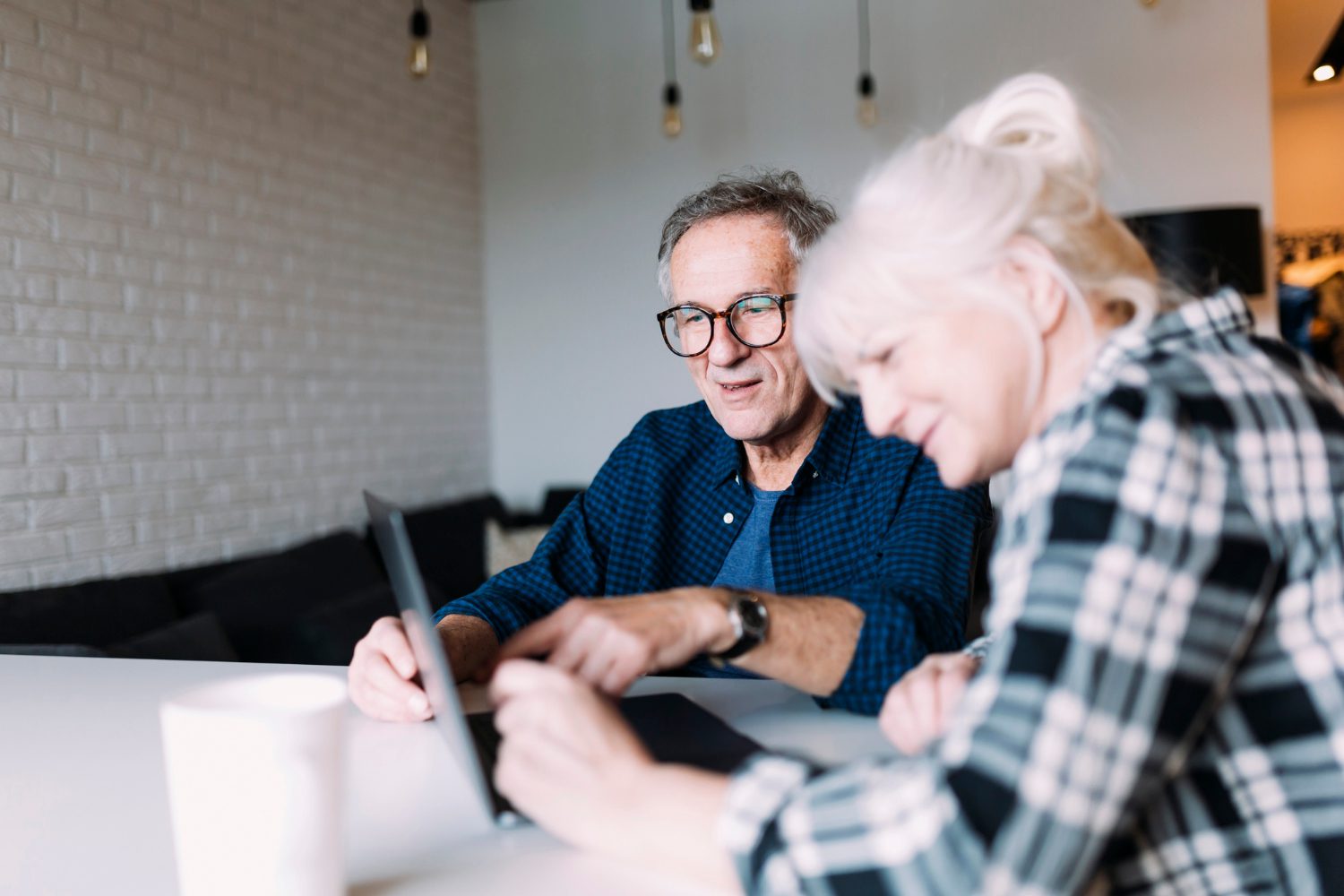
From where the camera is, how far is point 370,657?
1.11 metres

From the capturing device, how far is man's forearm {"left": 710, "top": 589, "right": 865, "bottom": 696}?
101cm

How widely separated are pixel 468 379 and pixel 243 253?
152 cm

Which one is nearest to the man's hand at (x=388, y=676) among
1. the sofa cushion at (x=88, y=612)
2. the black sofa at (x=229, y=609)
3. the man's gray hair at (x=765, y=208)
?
the man's gray hair at (x=765, y=208)

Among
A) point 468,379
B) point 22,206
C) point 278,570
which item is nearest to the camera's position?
point 22,206

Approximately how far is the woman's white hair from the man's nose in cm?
76

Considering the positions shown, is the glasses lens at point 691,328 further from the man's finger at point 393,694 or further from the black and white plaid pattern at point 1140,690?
the black and white plaid pattern at point 1140,690

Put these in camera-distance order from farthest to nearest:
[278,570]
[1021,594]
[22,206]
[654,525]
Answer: [278,570]
[22,206]
[654,525]
[1021,594]

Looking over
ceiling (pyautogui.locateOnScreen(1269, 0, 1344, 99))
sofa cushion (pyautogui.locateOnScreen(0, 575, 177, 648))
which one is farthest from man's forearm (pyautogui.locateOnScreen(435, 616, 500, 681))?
ceiling (pyautogui.locateOnScreen(1269, 0, 1344, 99))

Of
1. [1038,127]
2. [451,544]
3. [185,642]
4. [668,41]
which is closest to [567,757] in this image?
[1038,127]

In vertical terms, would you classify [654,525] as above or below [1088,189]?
below

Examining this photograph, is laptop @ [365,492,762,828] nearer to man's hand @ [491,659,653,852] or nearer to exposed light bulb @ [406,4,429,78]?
man's hand @ [491,659,653,852]

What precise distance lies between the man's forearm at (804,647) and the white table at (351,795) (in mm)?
40

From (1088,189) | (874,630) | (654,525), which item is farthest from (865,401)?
(654,525)

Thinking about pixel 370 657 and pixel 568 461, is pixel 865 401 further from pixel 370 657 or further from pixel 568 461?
pixel 568 461
